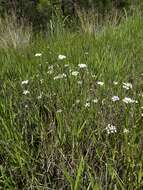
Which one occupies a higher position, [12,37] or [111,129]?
[111,129]

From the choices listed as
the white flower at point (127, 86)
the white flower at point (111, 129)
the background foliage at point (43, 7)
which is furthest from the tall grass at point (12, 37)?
the white flower at point (111, 129)

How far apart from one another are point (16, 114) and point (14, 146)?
265 mm

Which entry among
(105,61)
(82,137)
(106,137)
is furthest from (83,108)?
(105,61)

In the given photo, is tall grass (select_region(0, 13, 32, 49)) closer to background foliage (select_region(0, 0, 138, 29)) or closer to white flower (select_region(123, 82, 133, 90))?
background foliage (select_region(0, 0, 138, 29))

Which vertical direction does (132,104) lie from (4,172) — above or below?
above

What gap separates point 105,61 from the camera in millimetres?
2957

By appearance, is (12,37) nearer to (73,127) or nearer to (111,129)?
(73,127)

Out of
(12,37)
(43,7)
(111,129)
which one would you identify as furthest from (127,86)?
(43,7)

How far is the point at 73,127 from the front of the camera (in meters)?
2.01

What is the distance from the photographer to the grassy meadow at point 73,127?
179cm

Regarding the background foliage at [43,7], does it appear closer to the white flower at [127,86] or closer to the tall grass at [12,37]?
the tall grass at [12,37]

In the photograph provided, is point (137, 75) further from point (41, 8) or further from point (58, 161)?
point (41, 8)

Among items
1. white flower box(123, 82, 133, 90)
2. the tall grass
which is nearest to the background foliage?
the tall grass

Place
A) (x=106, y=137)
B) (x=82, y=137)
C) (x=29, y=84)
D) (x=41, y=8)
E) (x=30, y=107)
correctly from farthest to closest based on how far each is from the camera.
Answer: (x=41, y=8), (x=29, y=84), (x=30, y=107), (x=82, y=137), (x=106, y=137)
